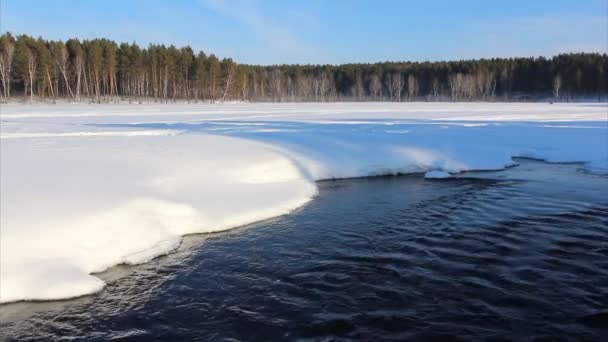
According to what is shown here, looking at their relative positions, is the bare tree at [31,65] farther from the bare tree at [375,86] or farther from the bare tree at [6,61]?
the bare tree at [375,86]

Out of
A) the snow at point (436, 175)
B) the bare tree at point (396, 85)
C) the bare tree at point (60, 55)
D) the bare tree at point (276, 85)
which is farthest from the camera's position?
the bare tree at point (396, 85)

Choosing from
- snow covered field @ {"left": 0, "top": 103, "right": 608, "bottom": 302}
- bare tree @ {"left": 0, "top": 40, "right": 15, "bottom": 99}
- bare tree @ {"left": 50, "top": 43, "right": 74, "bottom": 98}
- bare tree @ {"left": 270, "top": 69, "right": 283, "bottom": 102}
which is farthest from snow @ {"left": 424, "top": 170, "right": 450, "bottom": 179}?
bare tree @ {"left": 270, "top": 69, "right": 283, "bottom": 102}

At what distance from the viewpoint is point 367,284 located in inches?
241

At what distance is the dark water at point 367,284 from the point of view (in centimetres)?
503

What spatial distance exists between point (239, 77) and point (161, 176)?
82.8m

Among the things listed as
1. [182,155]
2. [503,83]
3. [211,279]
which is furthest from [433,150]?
[503,83]

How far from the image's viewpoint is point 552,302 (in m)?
5.48

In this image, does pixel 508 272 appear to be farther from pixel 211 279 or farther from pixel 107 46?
pixel 107 46

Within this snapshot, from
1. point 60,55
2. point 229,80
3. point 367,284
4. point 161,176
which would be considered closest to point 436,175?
point 161,176

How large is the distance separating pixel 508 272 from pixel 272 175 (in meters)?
6.80

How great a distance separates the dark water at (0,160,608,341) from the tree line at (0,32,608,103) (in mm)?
64530

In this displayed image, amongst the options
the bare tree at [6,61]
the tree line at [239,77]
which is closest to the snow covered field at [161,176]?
the bare tree at [6,61]

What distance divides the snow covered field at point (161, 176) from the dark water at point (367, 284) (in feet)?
1.41

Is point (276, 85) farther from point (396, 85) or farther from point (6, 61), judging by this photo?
point (6, 61)
